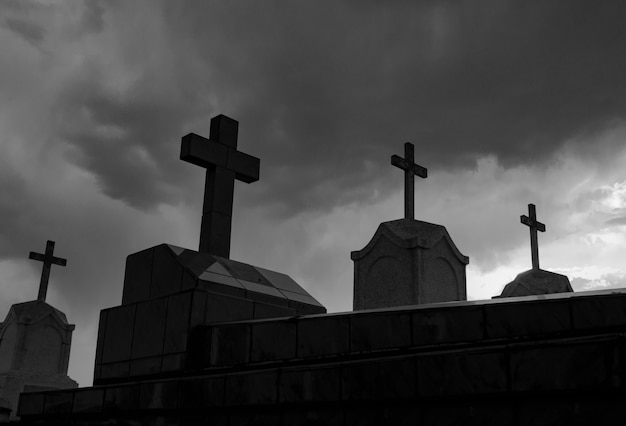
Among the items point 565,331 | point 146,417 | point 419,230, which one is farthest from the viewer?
point 419,230

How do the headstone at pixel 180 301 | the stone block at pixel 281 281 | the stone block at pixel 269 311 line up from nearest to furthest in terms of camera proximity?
the headstone at pixel 180 301 → the stone block at pixel 269 311 → the stone block at pixel 281 281

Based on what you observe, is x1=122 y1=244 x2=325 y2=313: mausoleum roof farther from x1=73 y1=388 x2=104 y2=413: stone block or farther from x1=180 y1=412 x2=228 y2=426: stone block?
x1=180 y1=412 x2=228 y2=426: stone block

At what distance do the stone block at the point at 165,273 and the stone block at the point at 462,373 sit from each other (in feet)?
8.37

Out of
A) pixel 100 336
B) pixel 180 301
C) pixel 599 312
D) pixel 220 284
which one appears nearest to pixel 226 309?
pixel 220 284

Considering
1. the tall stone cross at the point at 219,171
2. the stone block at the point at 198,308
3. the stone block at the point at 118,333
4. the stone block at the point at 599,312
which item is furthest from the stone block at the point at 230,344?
the stone block at the point at 599,312

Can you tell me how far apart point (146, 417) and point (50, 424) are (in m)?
1.37

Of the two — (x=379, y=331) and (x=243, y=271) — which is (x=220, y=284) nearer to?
(x=243, y=271)

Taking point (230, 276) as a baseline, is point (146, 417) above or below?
below

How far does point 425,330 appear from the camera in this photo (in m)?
3.63

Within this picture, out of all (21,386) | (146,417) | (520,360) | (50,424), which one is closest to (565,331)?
(520,360)

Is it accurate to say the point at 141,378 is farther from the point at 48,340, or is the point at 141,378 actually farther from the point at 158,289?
the point at 48,340

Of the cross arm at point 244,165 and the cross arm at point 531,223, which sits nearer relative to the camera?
the cross arm at point 244,165

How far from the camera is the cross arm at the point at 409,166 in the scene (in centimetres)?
1198

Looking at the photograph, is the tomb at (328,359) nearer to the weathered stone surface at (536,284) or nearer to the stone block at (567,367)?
the stone block at (567,367)
